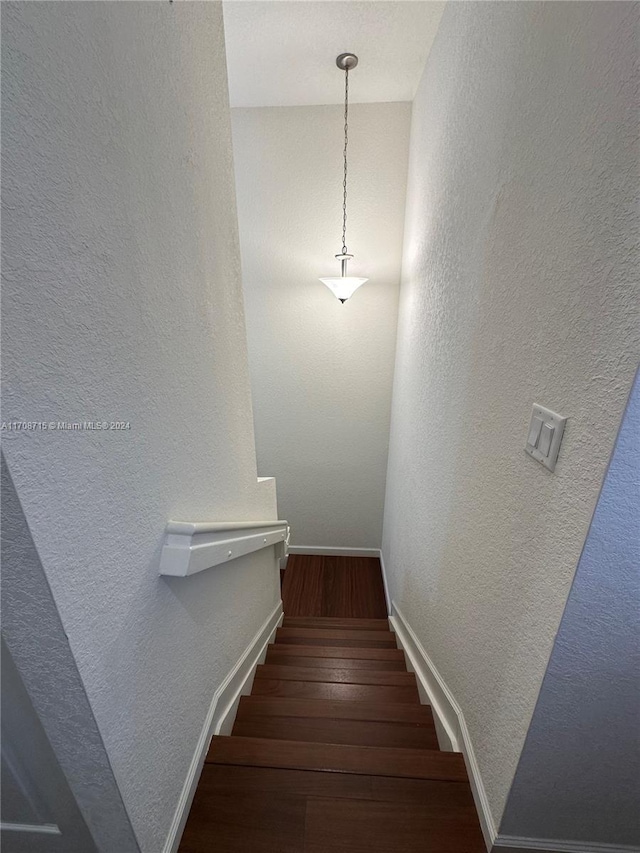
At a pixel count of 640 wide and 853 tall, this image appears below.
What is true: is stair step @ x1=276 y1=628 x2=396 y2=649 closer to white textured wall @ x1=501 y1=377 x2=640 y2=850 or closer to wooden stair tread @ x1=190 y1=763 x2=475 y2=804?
wooden stair tread @ x1=190 y1=763 x2=475 y2=804

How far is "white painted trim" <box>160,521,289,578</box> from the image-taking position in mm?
878

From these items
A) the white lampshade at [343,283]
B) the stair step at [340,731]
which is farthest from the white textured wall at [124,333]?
the white lampshade at [343,283]

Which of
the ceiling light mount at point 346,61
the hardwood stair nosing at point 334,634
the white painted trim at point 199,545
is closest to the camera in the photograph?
the white painted trim at point 199,545

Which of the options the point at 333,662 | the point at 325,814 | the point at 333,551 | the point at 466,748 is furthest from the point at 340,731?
the point at 333,551

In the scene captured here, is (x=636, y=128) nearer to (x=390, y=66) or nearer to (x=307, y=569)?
(x=390, y=66)

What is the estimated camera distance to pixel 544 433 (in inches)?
30.1

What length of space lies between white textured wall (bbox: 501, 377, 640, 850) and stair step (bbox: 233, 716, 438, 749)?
436 millimetres

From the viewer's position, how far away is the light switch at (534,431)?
787 millimetres

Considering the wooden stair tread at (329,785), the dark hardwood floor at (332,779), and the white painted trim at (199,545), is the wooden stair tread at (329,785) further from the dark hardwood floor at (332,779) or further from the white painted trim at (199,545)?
the white painted trim at (199,545)

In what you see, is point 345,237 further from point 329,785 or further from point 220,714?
point 329,785

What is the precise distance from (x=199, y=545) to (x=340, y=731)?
92 cm

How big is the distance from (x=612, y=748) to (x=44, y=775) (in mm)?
1178

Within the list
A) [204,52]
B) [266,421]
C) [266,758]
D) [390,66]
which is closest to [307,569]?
[266,421]

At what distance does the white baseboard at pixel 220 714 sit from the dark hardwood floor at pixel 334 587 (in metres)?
1.26
